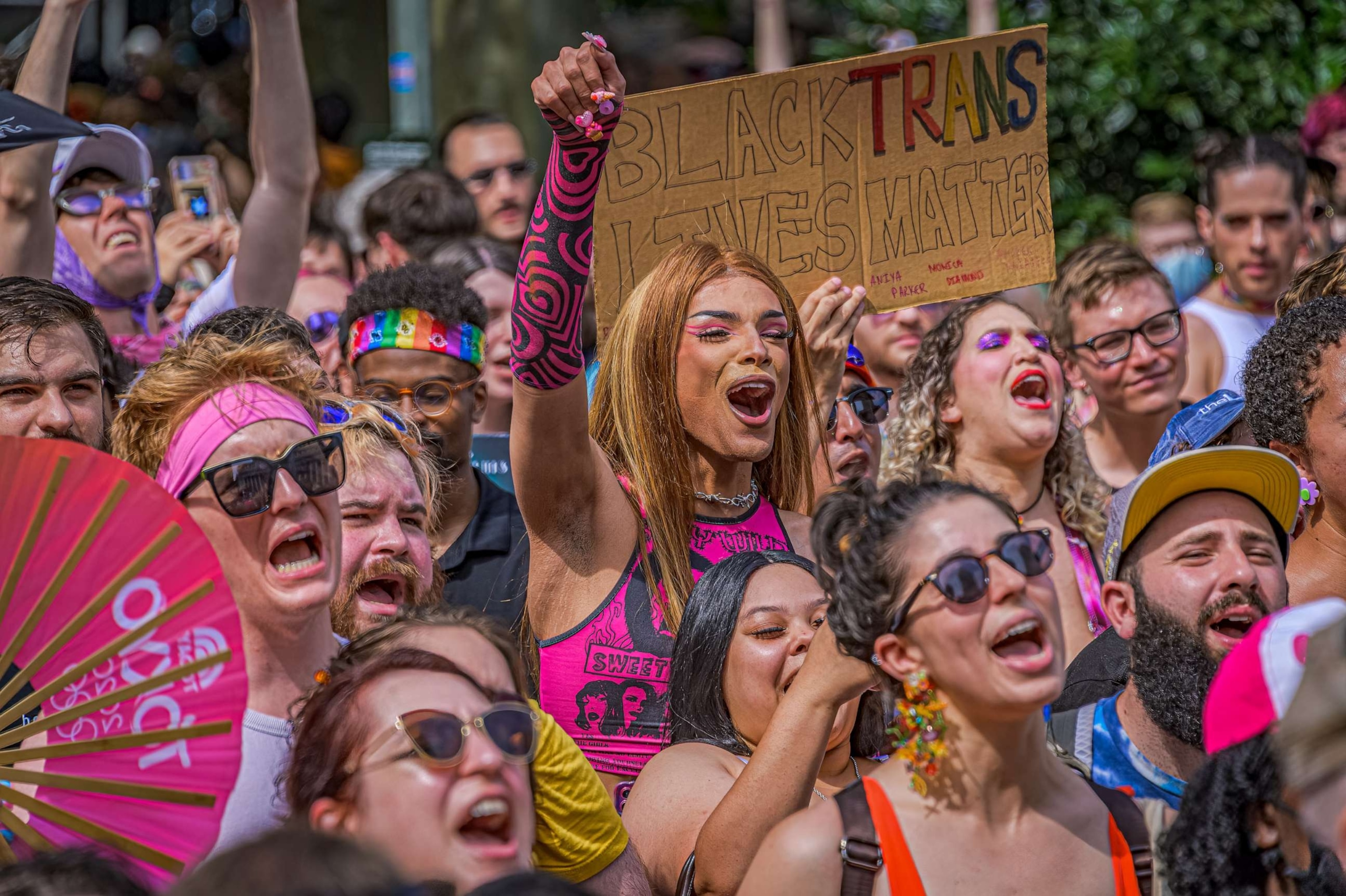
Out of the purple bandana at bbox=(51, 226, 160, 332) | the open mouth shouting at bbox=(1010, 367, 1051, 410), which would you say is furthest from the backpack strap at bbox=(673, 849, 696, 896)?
the purple bandana at bbox=(51, 226, 160, 332)

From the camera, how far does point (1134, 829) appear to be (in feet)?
9.03

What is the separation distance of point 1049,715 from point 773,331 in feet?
3.71

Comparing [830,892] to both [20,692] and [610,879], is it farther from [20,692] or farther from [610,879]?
[20,692]

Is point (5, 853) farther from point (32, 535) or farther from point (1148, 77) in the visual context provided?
point (1148, 77)

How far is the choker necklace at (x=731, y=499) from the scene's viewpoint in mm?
3873

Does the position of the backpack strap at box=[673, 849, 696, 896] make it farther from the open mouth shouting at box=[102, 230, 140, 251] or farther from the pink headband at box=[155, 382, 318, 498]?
the open mouth shouting at box=[102, 230, 140, 251]

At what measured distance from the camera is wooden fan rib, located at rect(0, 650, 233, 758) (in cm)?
237

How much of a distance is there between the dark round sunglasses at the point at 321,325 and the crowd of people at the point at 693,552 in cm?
34

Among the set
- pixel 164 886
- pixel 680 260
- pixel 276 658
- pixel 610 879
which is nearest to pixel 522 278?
pixel 680 260

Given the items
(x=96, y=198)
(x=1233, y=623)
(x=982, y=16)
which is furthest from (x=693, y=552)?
(x=982, y=16)

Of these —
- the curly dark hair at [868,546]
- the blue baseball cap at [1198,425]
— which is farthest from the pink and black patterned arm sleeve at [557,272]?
the blue baseball cap at [1198,425]

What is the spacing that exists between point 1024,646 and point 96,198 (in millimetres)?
3363

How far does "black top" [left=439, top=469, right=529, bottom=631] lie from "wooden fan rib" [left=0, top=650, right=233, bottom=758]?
164 cm

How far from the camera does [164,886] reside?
92.0 inches
